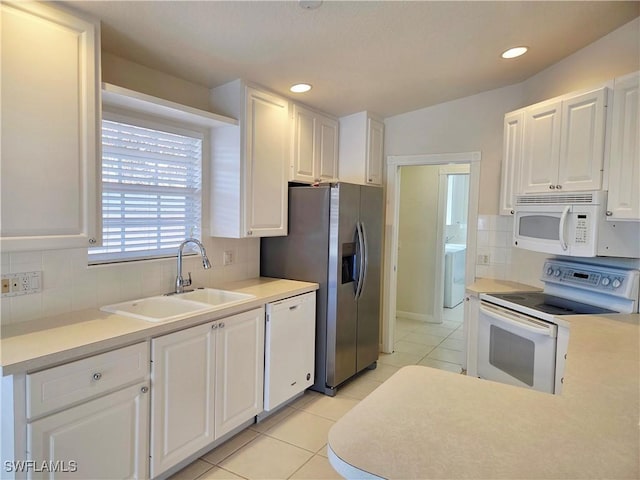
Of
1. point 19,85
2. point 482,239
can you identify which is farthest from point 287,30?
point 482,239

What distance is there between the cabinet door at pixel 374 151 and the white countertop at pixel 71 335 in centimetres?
206

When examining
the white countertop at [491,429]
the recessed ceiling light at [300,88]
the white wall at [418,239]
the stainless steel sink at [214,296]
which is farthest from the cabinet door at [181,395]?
the white wall at [418,239]

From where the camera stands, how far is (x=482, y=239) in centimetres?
367

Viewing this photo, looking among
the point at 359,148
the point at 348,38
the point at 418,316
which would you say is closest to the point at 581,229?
the point at 348,38

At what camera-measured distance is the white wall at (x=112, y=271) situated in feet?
6.59

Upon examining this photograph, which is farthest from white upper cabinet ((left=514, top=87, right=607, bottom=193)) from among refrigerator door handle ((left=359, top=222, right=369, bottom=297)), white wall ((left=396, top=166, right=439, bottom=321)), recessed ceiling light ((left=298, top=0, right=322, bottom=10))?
white wall ((left=396, top=166, right=439, bottom=321))

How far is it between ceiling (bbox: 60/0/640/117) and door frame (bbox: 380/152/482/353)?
818 millimetres

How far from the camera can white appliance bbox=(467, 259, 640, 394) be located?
2330mm

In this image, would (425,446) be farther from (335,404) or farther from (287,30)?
(335,404)

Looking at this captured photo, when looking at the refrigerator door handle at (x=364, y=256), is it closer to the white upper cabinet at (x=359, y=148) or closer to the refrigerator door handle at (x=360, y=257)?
the refrigerator door handle at (x=360, y=257)

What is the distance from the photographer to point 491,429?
40.3 inches

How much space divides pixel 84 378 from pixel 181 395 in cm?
58

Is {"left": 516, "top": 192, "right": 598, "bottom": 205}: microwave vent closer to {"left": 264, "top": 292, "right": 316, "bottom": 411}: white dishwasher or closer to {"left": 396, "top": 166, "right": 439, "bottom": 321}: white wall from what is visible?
{"left": 264, "top": 292, "right": 316, "bottom": 411}: white dishwasher

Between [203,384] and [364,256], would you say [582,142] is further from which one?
[203,384]
